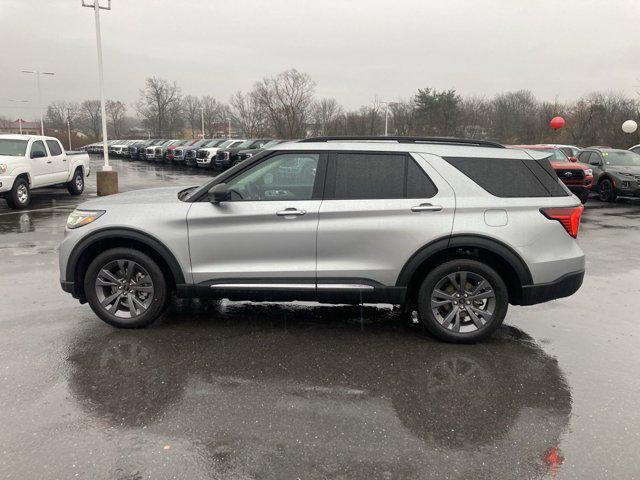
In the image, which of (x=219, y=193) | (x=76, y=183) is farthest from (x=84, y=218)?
(x=76, y=183)

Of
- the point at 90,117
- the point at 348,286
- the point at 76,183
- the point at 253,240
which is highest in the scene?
the point at 90,117

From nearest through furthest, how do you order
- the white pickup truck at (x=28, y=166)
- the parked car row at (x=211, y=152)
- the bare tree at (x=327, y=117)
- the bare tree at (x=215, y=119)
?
1. the white pickup truck at (x=28, y=166)
2. the parked car row at (x=211, y=152)
3. the bare tree at (x=327, y=117)
4. the bare tree at (x=215, y=119)

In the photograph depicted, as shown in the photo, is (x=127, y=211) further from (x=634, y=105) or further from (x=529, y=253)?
(x=634, y=105)

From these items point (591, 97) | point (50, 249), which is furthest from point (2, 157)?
point (591, 97)

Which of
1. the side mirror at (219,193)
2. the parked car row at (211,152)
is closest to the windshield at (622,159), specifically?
the parked car row at (211,152)

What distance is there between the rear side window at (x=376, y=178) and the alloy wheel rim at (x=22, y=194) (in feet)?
38.5

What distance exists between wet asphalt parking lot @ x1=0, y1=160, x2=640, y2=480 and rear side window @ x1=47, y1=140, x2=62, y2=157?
10.5 meters

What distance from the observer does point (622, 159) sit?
17.1 m

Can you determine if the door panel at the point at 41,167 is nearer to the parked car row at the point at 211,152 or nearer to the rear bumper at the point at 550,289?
the parked car row at the point at 211,152

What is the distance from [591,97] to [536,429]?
47.6 m

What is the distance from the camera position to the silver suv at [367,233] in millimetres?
4488

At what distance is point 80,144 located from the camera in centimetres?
8431

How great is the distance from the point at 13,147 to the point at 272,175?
12.0 m

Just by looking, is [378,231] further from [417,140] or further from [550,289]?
[550,289]
